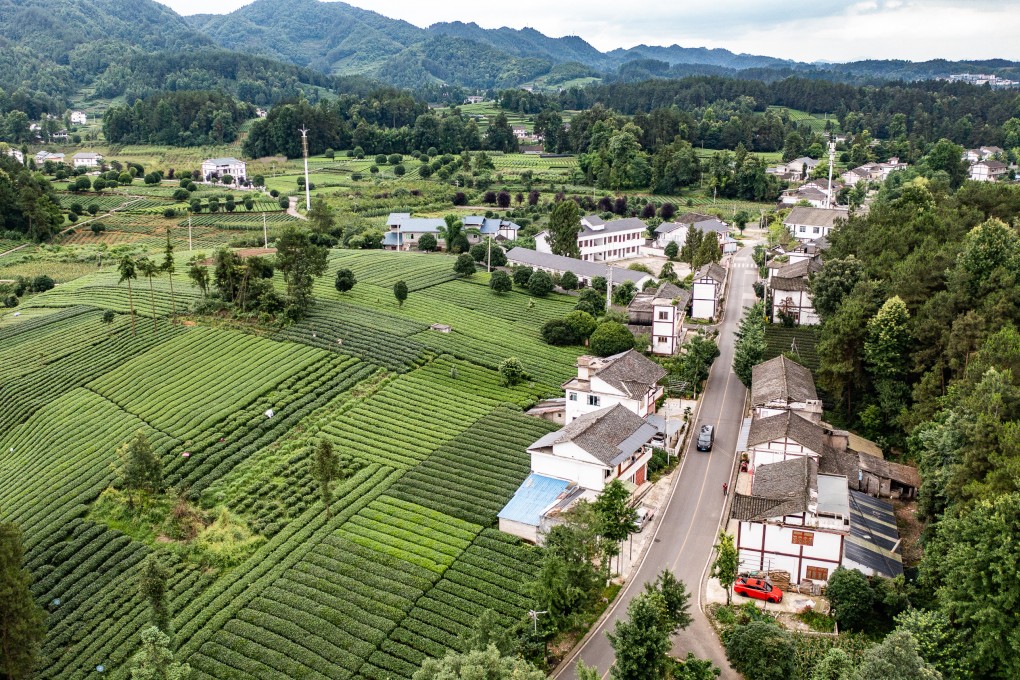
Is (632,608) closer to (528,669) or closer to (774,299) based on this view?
(528,669)

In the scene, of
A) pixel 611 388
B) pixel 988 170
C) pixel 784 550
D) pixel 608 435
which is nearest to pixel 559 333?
pixel 611 388

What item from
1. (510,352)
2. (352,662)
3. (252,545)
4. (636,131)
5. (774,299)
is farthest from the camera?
(636,131)

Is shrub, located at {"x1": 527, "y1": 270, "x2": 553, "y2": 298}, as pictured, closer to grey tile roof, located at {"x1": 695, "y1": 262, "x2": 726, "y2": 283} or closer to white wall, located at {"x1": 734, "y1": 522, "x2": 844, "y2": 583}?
grey tile roof, located at {"x1": 695, "y1": 262, "x2": 726, "y2": 283}

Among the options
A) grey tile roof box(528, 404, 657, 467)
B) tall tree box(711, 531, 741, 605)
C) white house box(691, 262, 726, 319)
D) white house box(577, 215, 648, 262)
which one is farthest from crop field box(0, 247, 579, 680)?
white house box(577, 215, 648, 262)

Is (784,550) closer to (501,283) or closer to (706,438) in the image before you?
(706,438)

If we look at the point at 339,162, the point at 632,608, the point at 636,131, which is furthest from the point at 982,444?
the point at 339,162

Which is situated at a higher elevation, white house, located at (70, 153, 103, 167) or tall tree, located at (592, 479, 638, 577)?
white house, located at (70, 153, 103, 167)

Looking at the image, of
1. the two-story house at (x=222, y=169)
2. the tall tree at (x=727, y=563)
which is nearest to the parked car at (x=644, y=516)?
the tall tree at (x=727, y=563)
